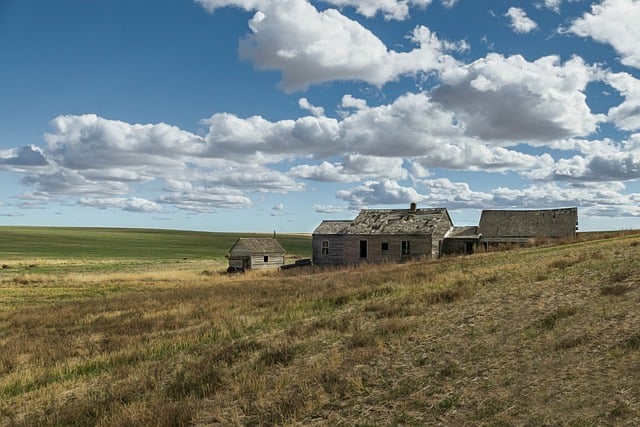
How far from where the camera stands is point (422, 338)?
952 cm

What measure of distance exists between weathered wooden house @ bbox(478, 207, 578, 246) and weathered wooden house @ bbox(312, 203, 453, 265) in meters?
3.90

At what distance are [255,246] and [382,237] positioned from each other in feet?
46.7

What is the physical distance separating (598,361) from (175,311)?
1560cm

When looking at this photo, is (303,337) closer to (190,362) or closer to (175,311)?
(190,362)

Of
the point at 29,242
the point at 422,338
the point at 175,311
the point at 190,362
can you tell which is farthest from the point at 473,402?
the point at 29,242

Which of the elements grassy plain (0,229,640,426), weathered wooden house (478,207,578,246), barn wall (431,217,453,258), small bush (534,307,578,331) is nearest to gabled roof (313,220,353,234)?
barn wall (431,217,453,258)

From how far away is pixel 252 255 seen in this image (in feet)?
164

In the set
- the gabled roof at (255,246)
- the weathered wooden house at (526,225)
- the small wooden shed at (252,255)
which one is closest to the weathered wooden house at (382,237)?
A: the weathered wooden house at (526,225)

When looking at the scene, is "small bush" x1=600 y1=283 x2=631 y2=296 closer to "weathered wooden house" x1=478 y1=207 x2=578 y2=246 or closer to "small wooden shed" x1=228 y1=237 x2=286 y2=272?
"weathered wooden house" x1=478 y1=207 x2=578 y2=246

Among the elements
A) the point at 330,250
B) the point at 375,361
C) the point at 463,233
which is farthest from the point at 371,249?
the point at 375,361

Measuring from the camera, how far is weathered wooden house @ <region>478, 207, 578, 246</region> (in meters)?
40.0

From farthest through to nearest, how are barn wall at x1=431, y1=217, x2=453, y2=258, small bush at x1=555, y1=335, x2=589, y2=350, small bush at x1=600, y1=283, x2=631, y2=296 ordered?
1. barn wall at x1=431, y1=217, x2=453, y2=258
2. small bush at x1=600, y1=283, x2=631, y2=296
3. small bush at x1=555, y1=335, x2=589, y2=350

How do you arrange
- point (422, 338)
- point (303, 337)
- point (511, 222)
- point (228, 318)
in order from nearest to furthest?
point (422, 338)
point (303, 337)
point (228, 318)
point (511, 222)

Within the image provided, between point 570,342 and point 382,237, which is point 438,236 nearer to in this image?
point 382,237
